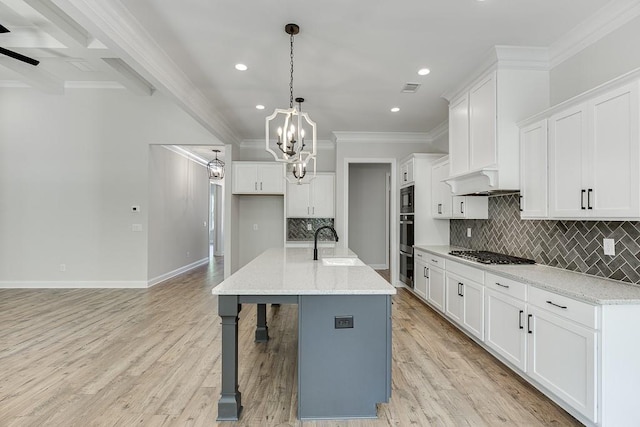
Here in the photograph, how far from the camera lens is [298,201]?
6.27 metres

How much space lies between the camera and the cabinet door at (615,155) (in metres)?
1.90

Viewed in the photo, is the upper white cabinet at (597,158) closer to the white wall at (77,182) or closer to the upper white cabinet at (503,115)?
the upper white cabinet at (503,115)

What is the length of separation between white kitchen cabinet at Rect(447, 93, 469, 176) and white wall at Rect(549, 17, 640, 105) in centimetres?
82

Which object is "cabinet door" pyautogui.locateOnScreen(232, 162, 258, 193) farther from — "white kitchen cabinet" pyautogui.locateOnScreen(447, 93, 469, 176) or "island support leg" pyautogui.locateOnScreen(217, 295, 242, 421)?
"island support leg" pyautogui.locateOnScreen(217, 295, 242, 421)

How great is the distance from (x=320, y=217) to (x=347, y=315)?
434 centimetres

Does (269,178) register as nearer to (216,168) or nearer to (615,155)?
(216,168)

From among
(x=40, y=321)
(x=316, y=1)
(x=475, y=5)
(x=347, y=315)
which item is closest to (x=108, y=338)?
(x=40, y=321)

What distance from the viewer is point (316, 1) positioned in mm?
2342

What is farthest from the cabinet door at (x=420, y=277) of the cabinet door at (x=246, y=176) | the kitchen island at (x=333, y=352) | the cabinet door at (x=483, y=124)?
the cabinet door at (x=246, y=176)

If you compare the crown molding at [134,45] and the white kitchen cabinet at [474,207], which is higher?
the crown molding at [134,45]

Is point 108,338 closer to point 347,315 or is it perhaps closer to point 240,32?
point 347,315

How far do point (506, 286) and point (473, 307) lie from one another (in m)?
0.63

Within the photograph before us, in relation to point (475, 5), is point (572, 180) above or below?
below

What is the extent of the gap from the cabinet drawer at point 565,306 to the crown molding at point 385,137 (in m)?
4.18
